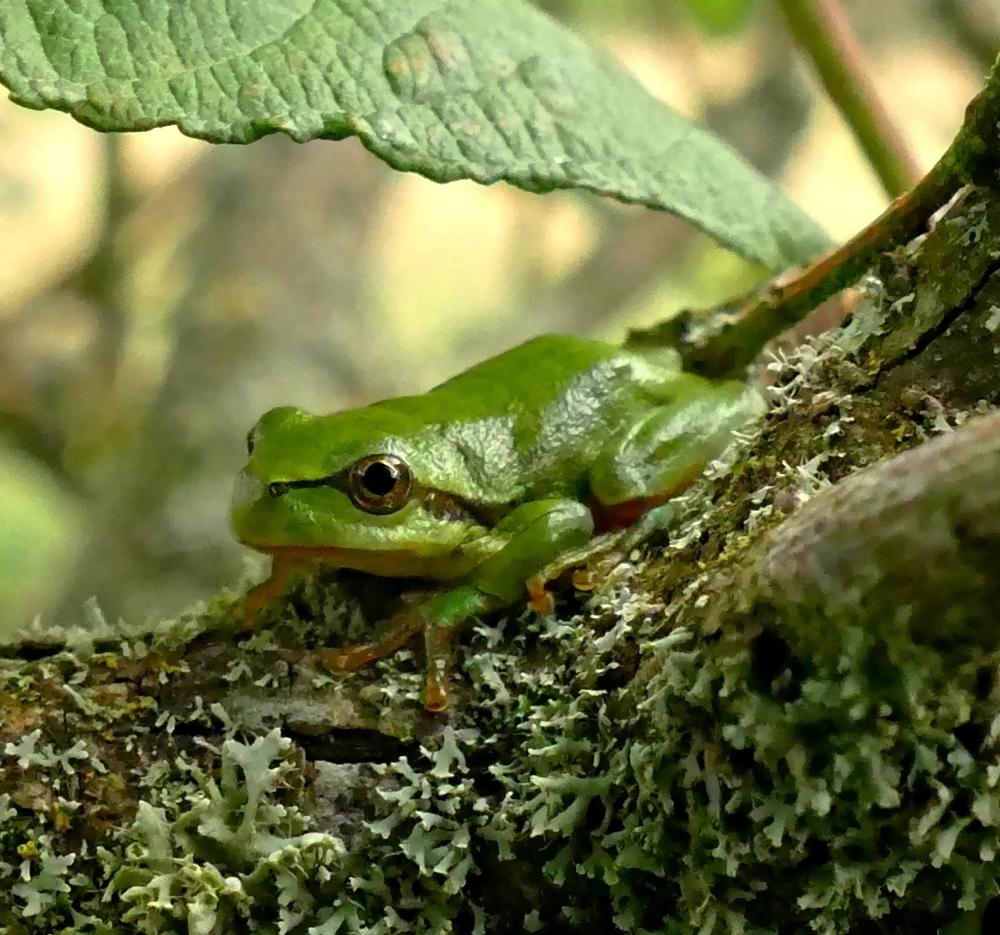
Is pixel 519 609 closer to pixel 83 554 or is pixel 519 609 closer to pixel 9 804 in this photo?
pixel 9 804

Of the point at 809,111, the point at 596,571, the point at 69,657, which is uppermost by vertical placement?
the point at 809,111

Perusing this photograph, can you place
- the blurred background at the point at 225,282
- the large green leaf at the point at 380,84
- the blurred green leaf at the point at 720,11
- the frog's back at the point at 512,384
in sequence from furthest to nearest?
the blurred background at the point at 225,282 → the blurred green leaf at the point at 720,11 → the frog's back at the point at 512,384 → the large green leaf at the point at 380,84

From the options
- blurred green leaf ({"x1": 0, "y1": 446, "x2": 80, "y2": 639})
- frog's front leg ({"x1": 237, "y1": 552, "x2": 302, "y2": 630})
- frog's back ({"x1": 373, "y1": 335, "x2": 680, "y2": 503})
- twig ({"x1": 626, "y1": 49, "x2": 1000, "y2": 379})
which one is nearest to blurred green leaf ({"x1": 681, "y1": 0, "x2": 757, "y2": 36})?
twig ({"x1": 626, "y1": 49, "x2": 1000, "y2": 379})

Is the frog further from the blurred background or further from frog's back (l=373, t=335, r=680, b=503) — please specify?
the blurred background

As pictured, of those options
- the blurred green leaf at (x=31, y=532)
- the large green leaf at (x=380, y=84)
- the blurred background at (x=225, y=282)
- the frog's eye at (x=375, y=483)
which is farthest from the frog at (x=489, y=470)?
the blurred green leaf at (x=31, y=532)

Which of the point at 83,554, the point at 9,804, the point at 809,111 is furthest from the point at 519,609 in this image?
the point at 809,111

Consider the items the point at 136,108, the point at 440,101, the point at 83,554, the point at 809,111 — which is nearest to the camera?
the point at 136,108

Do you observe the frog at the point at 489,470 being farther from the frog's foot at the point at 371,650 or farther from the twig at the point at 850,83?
the twig at the point at 850,83
